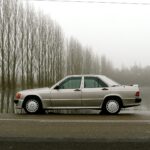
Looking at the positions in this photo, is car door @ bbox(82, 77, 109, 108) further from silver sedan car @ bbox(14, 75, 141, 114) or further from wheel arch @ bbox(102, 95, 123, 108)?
wheel arch @ bbox(102, 95, 123, 108)

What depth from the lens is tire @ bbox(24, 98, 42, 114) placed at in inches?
607

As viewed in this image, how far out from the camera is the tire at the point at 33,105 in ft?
50.5

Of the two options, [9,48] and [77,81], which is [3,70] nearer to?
[9,48]

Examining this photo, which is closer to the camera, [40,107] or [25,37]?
[40,107]

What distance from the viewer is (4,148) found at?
8297 millimetres

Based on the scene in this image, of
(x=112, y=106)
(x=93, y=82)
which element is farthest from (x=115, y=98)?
(x=93, y=82)

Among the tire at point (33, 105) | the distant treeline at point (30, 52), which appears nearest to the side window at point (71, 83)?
the tire at point (33, 105)

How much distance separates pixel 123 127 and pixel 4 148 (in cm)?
366

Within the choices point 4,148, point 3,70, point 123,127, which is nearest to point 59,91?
point 123,127

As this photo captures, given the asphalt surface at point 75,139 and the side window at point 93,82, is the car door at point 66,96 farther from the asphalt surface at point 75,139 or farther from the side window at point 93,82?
the asphalt surface at point 75,139

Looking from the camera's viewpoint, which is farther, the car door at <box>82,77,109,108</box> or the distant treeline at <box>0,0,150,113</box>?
the distant treeline at <box>0,0,150,113</box>

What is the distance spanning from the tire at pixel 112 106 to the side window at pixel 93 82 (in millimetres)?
666

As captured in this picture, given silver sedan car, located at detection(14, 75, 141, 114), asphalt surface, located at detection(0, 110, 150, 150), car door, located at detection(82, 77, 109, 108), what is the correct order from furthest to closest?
car door, located at detection(82, 77, 109, 108)
silver sedan car, located at detection(14, 75, 141, 114)
asphalt surface, located at detection(0, 110, 150, 150)

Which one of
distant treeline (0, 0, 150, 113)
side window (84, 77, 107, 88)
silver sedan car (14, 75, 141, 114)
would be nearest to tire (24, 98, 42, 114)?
silver sedan car (14, 75, 141, 114)
